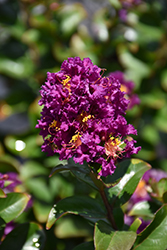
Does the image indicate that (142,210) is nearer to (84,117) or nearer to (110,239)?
(110,239)

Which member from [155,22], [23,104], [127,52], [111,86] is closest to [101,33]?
[127,52]

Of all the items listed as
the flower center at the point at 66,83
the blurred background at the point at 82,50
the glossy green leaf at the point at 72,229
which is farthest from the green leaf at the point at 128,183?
the blurred background at the point at 82,50

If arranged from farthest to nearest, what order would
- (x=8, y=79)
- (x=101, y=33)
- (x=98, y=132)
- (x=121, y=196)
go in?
1. (x=8, y=79)
2. (x=101, y=33)
3. (x=121, y=196)
4. (x=98, y=132)

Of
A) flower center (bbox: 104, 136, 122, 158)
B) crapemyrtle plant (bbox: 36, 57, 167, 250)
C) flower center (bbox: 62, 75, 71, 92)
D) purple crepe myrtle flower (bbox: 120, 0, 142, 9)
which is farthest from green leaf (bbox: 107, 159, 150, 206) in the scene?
purple crepe myrtle flower (bbox: 120, 0, 142, 9)

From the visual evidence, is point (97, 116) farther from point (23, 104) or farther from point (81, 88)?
point (23, 104)

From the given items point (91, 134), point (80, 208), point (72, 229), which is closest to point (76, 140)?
point (91, 134)

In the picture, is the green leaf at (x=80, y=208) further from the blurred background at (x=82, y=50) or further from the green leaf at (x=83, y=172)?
the blurred background at (x=82, y=50)

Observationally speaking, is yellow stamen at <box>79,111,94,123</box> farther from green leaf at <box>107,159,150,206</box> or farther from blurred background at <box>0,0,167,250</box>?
blurred background at <box>0,0,167,250</box>
